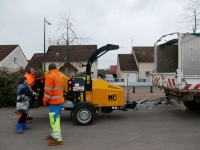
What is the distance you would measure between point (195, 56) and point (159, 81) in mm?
1762

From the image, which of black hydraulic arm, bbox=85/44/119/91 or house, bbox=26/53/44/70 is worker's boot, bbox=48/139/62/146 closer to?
black hydraulic arm, bbox=85/44/119/91

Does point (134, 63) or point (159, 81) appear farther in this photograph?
point (134, 63)

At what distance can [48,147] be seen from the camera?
5020 mm

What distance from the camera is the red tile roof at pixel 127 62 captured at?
38000 millimetres

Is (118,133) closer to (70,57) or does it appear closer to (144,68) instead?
(70,57)

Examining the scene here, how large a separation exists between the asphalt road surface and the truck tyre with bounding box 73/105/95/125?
17 centimetres

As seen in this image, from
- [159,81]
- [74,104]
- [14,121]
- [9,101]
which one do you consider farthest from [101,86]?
[9,101]

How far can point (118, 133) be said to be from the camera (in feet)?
19.8

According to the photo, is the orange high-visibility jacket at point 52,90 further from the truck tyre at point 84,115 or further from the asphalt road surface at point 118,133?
the truck tyre at point 84,115

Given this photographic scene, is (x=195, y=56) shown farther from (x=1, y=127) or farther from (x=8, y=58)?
(x=8, y=58)

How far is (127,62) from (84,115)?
33219 millimetres

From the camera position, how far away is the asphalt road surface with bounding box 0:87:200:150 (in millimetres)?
5059

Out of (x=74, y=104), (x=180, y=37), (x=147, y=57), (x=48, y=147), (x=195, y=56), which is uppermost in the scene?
(x=147, y=57)

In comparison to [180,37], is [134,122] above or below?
below
